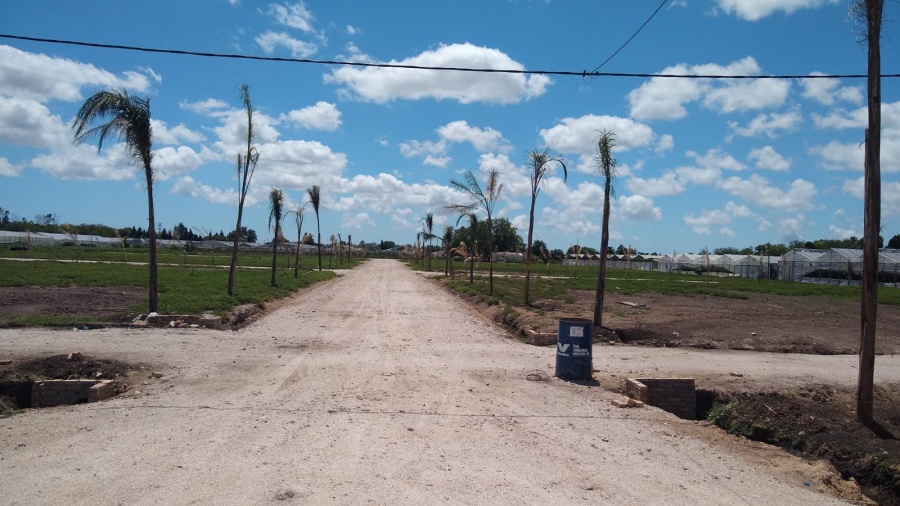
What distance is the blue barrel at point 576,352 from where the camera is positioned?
33.6ft

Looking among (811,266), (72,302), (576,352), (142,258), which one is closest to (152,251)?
(72,302)

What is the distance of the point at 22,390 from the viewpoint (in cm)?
879

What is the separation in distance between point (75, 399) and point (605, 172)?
1259cm

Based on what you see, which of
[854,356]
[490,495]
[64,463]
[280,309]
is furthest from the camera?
[280,309]

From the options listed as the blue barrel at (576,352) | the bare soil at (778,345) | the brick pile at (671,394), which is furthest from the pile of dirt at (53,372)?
the bare soil at (778,345)

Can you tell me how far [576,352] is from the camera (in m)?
10.2

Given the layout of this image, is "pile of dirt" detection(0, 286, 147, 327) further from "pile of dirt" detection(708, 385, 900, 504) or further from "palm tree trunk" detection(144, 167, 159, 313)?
"pile of dirt" detection(708, 385, 900, 504)

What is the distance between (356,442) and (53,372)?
19.7ft

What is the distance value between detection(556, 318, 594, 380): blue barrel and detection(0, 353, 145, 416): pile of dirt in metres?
6.79

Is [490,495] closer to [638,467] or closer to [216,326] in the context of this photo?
[638,467]

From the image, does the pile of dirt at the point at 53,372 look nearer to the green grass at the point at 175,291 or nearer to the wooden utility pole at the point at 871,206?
the green grass at the point at 175,291

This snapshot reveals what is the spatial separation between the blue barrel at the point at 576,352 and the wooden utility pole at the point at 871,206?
3830 mm

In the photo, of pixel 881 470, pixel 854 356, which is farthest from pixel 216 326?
pixel 854 356

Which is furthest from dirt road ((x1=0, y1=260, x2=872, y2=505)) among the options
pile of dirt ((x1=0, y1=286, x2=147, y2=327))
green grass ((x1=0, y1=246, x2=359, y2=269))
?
green grass ((x1=0, y1=246, x2=359, y2=269))
